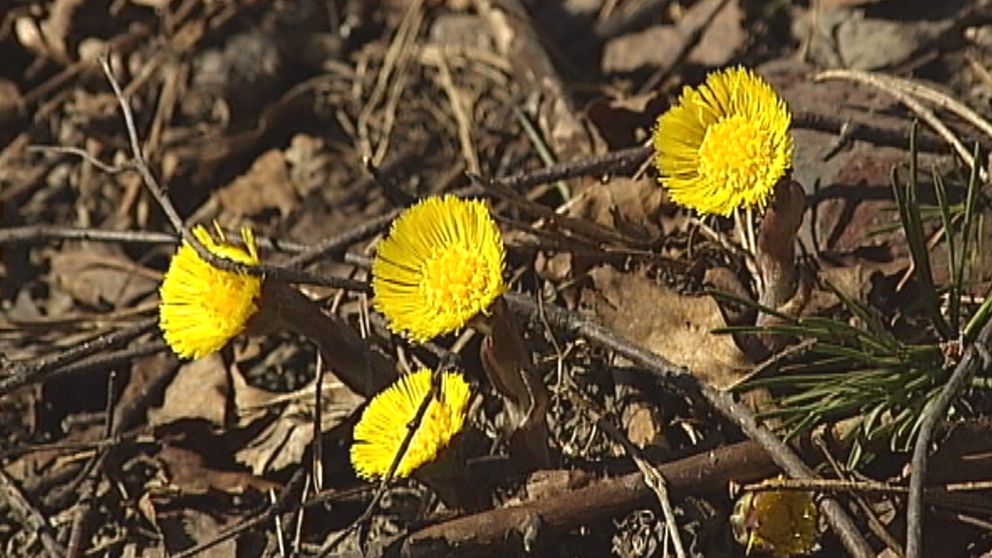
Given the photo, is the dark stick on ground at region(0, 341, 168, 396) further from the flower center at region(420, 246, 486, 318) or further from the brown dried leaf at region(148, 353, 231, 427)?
the flower center at region(420, 246, 486, 318)

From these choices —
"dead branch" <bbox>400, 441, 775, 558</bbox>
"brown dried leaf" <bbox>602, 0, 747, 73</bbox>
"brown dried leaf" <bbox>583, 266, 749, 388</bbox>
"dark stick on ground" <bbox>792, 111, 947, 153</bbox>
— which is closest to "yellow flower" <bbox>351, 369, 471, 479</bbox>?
"dead branch" <bbox>400, 441, 775, 558</bbox>

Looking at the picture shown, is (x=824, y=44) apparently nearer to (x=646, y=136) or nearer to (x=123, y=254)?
(x=646, y=136)

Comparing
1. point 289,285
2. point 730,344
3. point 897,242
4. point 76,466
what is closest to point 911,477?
point 730,344

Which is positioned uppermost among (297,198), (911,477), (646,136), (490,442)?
(297,198)

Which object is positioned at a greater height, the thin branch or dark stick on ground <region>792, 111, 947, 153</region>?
dark stick on ground <region>792, 111, 947, 153</region>

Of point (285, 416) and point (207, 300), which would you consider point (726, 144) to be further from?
point (285, 416)

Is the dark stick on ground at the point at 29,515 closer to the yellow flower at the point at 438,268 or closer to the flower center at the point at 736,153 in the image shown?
the yellow flower at the point at 438,268

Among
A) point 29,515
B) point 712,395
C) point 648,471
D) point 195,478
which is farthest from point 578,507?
point 29,515
